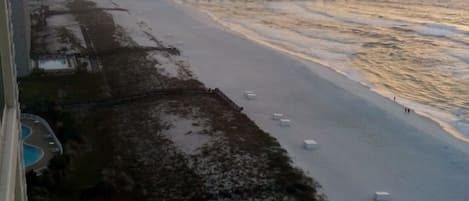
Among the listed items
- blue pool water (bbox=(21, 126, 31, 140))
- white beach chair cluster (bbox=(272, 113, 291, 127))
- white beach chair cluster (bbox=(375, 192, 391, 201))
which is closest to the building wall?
blue pool water (bbox=(21, 126, 31, 140))

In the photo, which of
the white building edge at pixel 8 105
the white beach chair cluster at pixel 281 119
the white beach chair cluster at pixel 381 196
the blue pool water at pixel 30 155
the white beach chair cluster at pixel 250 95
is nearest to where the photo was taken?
the white building edge at pixel 8 105

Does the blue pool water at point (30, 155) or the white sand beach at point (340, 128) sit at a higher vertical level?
the blue pool water at point (30, 155)

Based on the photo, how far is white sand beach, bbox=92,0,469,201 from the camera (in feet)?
39.9

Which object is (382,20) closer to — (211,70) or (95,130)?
(211,70)

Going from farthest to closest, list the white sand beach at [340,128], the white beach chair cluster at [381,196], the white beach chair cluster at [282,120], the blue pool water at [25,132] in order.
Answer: the white beach chair cluster at [282,120] → the blue pool water at [25,132] → the white sand beach at [340,128] → the white beach chair cluster at [381,196]

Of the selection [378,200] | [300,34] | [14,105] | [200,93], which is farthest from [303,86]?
[14,105]

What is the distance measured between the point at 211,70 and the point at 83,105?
6247 mm

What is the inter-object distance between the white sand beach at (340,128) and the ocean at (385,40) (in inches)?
56.5

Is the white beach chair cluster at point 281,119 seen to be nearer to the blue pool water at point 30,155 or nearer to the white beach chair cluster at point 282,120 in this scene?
the white beach chair cluster at point 282,120

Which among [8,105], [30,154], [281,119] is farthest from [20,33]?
[8,105]

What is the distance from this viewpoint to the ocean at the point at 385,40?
19.9 meters

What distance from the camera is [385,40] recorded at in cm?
2983

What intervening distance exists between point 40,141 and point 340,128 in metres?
7.57

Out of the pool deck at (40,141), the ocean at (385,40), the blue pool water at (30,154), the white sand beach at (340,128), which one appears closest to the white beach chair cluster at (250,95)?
the white sand beach at (340,128)
